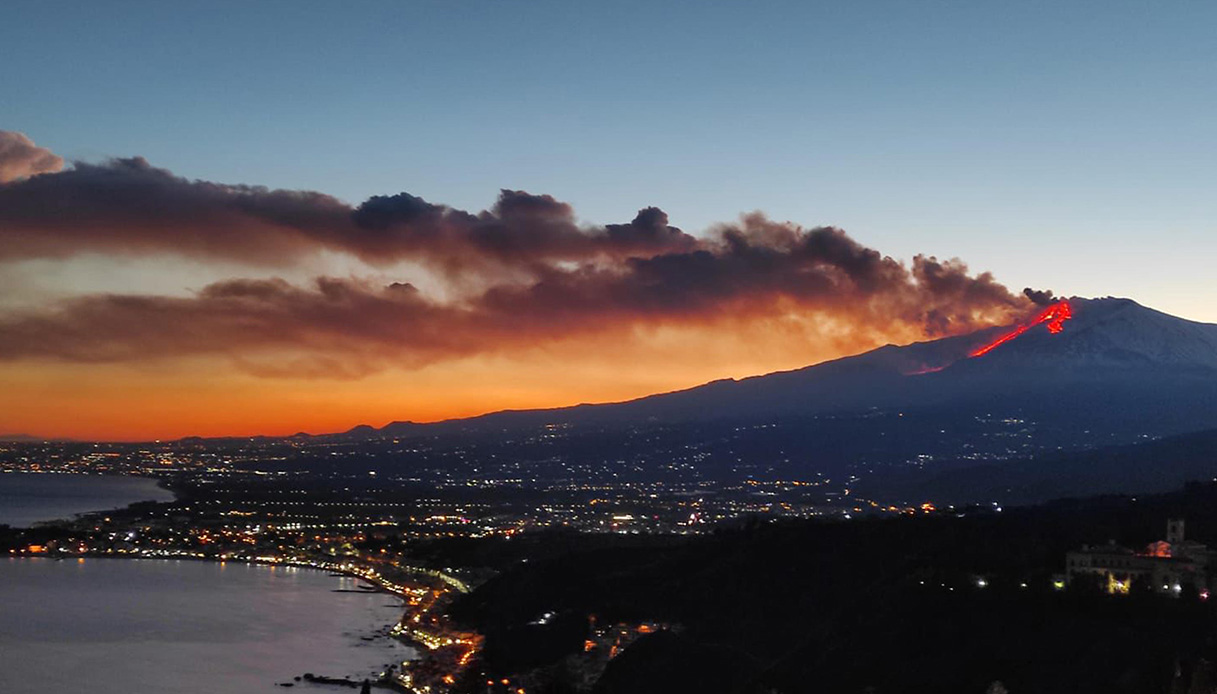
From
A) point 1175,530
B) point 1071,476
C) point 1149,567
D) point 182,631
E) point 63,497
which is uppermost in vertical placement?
point 1071,476

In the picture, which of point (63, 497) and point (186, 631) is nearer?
point (186, 631)

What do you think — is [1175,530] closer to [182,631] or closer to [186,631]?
[186,631]

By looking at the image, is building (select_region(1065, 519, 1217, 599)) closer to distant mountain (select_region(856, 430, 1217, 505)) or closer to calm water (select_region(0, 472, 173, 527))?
distant mountain (select_region(856, 430, 1217, 505))

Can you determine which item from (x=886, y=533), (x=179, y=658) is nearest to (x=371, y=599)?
(x=179, y=658)

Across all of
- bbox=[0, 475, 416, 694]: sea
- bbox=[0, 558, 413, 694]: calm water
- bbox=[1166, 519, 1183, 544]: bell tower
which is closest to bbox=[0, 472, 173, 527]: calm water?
bbox=[0, 475, 416, 694]: sea

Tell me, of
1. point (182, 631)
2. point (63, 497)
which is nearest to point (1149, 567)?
point (182, 631)

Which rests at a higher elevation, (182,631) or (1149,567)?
(1149,567)
